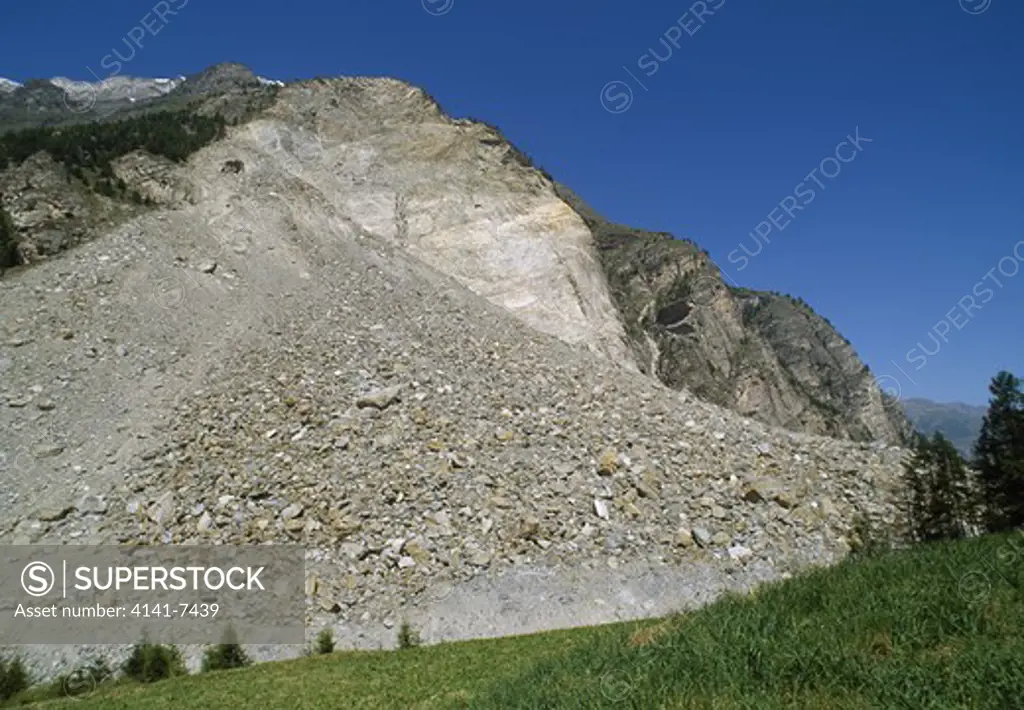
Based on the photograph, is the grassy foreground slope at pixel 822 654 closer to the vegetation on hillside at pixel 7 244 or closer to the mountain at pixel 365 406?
the mountain at pixel 365 406

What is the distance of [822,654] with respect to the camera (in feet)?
25.0

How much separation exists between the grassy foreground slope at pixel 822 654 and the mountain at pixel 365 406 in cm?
1139

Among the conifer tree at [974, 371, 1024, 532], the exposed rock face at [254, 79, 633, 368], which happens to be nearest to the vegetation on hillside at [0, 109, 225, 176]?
the exposed rock face at [254, 79, 633, 368]

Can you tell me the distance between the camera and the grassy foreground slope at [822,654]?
664cm

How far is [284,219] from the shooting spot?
49531mm

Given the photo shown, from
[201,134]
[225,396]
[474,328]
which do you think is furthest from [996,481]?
[201,134]

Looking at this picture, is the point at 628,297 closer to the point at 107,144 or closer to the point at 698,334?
the point at 698,334

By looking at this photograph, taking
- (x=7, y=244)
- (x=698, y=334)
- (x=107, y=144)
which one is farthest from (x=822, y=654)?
(x=698, y=334)

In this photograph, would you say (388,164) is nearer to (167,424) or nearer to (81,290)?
(81,290)

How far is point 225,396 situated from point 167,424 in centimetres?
294

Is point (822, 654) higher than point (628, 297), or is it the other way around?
point (628, 297)

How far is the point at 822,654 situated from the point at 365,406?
26920 millimetres

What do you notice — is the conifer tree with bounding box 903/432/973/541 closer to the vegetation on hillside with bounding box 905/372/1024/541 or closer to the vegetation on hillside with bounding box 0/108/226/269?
the vegetation on hillside with bounding box 905/372/1024/541

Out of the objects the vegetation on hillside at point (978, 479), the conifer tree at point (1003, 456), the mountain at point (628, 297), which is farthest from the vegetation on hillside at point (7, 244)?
the conifer tree at point (1003, 456)
